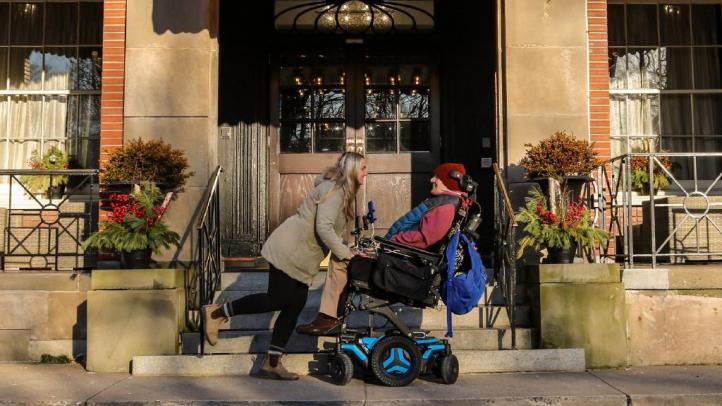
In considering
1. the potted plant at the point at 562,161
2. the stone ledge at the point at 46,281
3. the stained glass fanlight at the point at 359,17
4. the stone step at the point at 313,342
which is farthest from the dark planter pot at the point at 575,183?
the stone ledge at the point at 46,281

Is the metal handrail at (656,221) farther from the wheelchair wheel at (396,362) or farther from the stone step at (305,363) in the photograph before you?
the wheelchair wheel at (396,362)

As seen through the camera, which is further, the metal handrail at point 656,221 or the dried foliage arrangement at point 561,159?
the metal handrail at point 656,221

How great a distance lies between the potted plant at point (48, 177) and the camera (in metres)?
9.12

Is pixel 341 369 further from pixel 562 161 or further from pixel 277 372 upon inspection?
pixel 562 161

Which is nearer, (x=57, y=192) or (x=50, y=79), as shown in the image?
(x=57, y=192)

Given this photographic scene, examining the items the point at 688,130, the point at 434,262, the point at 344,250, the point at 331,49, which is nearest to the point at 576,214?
the point at 434,262

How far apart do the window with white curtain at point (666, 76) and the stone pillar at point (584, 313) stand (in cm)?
313

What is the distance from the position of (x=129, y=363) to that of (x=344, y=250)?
2395 millimetres

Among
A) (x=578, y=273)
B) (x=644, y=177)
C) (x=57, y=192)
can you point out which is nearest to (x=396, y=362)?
(x=578, y=273)

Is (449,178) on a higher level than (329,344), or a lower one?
higher

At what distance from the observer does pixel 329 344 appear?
22.2 ft

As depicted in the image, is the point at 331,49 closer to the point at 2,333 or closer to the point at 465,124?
the point at 465,124

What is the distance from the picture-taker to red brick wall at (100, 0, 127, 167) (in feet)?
26.6

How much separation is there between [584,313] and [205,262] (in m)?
3.61
